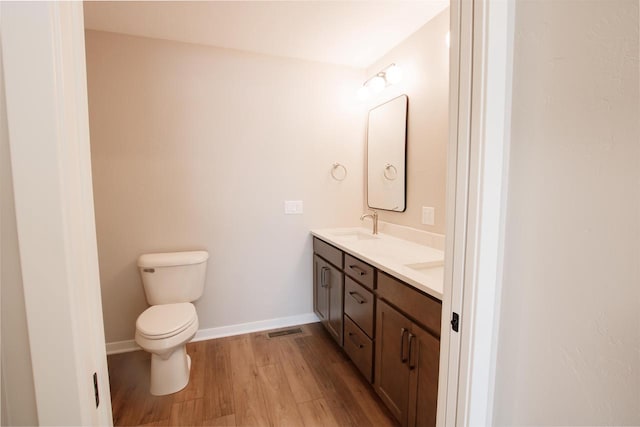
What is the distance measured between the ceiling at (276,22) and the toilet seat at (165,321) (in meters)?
1.90

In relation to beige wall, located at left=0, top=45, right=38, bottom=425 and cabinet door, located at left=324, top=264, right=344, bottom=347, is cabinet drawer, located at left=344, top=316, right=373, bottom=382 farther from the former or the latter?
beige wall, located at left=0, top=45, right=38, bottom=425

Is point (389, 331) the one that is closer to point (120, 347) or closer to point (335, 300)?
point (335, 300)

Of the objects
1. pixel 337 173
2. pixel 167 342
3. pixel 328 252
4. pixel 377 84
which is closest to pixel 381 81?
pixel 377 84

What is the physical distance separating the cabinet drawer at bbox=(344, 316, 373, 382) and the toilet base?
1.08 meters

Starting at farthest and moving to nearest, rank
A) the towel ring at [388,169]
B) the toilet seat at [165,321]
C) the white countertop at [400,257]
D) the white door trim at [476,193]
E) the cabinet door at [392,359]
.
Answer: the towel ring at [388,169] → the toilet seat at [165,321] → the cabinet door at [392,359] → the white countertop at [400,257] → the white door trim at [476,193]

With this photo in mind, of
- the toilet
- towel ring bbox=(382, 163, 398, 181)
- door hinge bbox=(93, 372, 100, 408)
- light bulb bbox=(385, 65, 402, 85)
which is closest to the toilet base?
the toilet

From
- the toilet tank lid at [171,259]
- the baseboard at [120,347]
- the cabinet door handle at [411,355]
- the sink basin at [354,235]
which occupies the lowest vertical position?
the baseboard at [120,347]

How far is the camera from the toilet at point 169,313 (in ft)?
5.63

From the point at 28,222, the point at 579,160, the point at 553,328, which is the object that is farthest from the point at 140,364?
the point at 579,160

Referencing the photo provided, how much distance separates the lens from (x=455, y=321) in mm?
786

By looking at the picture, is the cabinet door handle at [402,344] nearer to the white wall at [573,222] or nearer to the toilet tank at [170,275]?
the white wall at [573,222]

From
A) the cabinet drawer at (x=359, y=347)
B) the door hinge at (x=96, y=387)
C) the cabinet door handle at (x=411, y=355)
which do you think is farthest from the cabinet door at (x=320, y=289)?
the door hinge at (x=96, y=387)

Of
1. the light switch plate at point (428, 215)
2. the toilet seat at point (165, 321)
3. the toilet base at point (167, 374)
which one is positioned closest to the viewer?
the toilet seat at point (165, 321)

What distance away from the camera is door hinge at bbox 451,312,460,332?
78 centimetres
